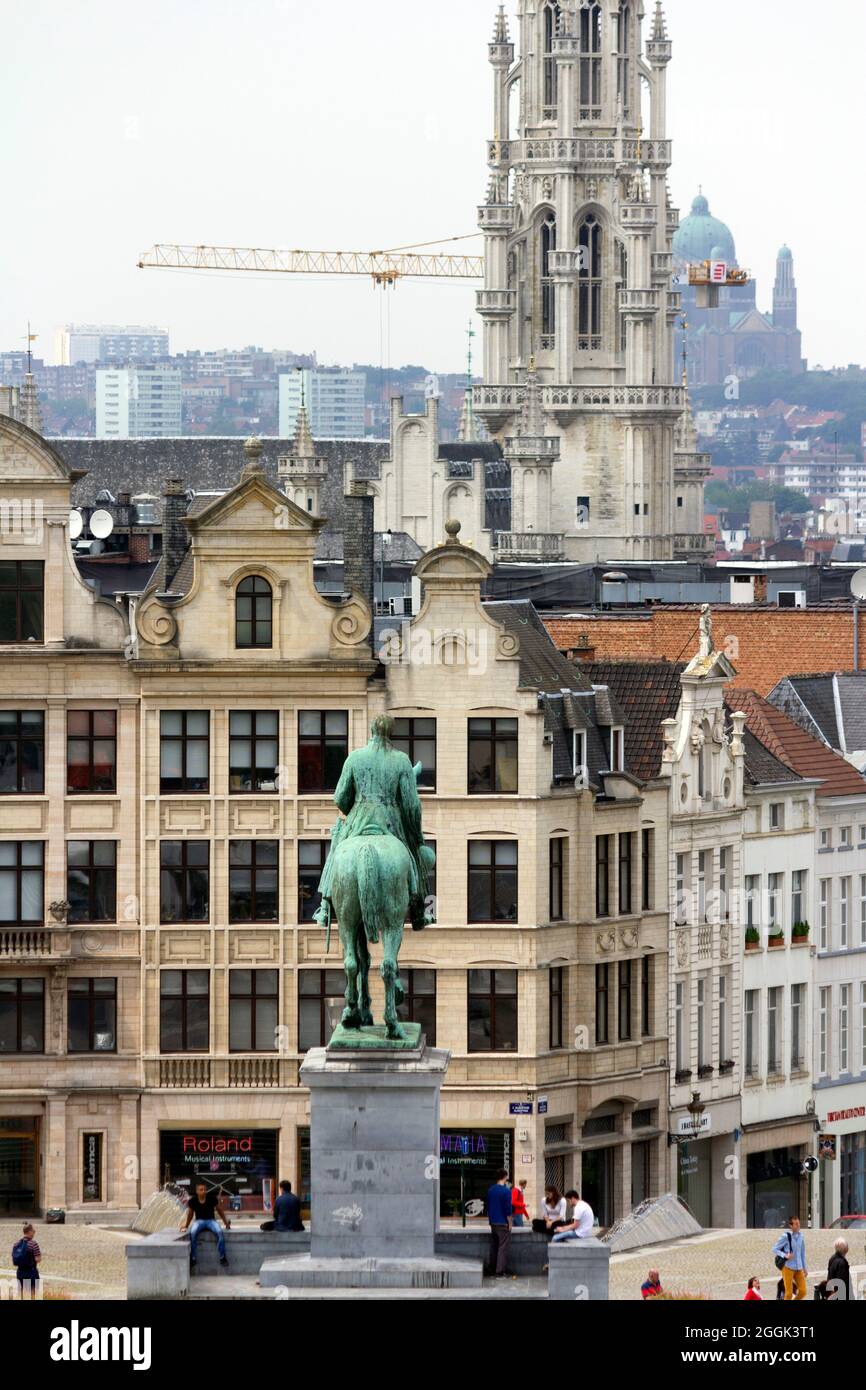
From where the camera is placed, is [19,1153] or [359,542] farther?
[359,542]

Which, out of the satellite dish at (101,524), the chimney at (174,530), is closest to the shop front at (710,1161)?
the chimney at (174,530)

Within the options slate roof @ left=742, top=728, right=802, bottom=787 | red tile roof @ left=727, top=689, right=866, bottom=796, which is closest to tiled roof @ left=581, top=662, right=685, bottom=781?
slate roof @ left=742, top=728, right=802, bottom=787

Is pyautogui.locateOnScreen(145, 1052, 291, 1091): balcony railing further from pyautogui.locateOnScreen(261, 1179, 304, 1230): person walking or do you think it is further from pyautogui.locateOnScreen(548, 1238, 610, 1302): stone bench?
pyautogui.locateOnScreen(548, 1238, 610, 1302): stone bench

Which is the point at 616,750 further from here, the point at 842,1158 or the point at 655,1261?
the point at 655,1261

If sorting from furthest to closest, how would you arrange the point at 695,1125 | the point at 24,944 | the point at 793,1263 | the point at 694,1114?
the point at 695,1125
the point at 694,1114
the point at 24,944
the point at 793,1263

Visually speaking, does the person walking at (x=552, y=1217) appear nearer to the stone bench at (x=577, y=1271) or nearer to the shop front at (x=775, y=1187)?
the stone bench at (x=577, y=1271)

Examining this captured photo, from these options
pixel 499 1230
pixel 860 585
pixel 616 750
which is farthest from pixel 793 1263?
pixel 860 585

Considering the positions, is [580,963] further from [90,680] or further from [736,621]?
[736,621]

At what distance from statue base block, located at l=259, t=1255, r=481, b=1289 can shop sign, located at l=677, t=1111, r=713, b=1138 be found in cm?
3703

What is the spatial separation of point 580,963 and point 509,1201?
32158mm

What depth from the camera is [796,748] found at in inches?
4151

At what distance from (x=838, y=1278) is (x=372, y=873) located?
439 inches
